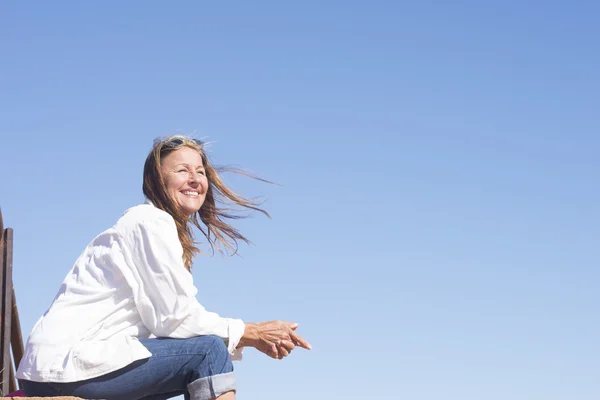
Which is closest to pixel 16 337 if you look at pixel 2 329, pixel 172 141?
pixel 2 329

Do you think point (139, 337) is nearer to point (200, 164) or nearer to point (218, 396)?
point (218, 396)

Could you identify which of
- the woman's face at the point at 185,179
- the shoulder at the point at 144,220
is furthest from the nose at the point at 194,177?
the shoulder at the point at 144,220

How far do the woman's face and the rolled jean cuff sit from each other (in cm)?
100

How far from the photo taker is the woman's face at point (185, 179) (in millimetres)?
4336

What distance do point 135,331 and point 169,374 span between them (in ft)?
0.81

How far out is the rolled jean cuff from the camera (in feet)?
12.1

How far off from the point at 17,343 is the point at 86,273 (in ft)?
11.5

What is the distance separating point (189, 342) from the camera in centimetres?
375

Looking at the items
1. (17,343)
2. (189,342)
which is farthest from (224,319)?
(17,343)

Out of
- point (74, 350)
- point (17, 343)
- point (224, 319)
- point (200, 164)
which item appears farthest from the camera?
point (17, 343)

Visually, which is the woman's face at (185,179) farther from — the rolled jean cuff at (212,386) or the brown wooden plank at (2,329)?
the brown wooden plank at (2,329)

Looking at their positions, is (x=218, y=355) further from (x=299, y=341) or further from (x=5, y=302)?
(x=5, y=302)

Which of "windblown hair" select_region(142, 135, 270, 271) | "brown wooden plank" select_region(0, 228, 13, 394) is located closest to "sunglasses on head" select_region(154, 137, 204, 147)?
"windblown hair" select_region(142, 135, 270, 271)

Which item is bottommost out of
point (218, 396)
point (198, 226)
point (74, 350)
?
point (218, 396)
